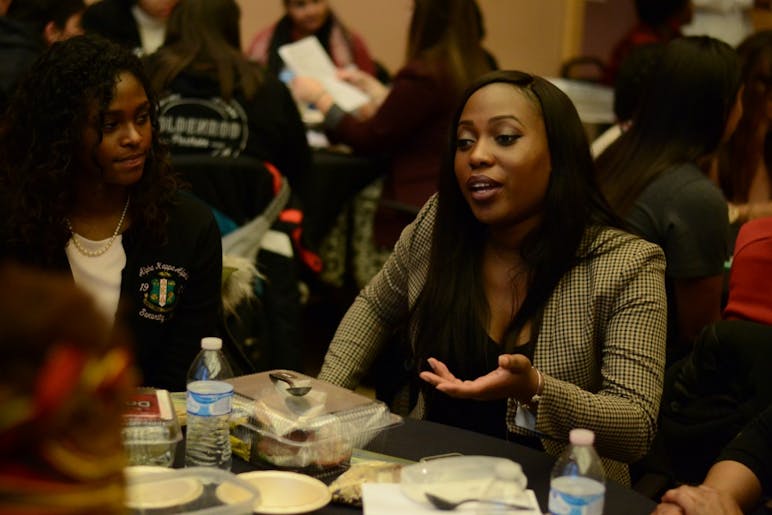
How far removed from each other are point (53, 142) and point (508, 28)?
18.3 ft

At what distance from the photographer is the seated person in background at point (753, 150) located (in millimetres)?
3598

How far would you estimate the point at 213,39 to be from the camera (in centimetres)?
341

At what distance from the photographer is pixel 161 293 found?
89.2 inches

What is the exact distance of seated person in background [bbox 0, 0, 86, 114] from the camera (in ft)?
11.7

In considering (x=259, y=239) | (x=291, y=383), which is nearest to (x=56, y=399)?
(x=291, y=383)

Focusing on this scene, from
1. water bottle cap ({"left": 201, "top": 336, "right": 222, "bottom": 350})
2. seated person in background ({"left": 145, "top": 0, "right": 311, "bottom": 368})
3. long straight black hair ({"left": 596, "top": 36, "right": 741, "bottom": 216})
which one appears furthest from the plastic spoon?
seated person in background ({"left": 145, "top": 0, "right": 311, "bottom": 368})

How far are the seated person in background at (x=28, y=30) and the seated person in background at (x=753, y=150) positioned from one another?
2205mm

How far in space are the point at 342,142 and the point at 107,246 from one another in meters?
2.09

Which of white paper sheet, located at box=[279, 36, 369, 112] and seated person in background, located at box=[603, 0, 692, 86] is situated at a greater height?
seated person in background, located at box=[603, 0, 692, 86]

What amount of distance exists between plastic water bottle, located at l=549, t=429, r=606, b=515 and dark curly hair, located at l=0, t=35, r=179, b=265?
108 cm

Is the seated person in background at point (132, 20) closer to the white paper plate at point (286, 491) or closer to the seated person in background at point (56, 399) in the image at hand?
the white paper plate at point (286, 491)

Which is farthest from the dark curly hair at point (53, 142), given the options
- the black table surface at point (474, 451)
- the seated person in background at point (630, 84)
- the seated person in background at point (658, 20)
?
the seated person in background at point (658, 20)

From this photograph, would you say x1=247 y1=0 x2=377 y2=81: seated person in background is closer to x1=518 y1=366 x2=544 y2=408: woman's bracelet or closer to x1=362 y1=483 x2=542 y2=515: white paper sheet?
x1=518 y1=366 x2=544 y2=408: woman's bracelet

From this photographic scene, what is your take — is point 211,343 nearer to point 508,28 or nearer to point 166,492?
point 166,492
